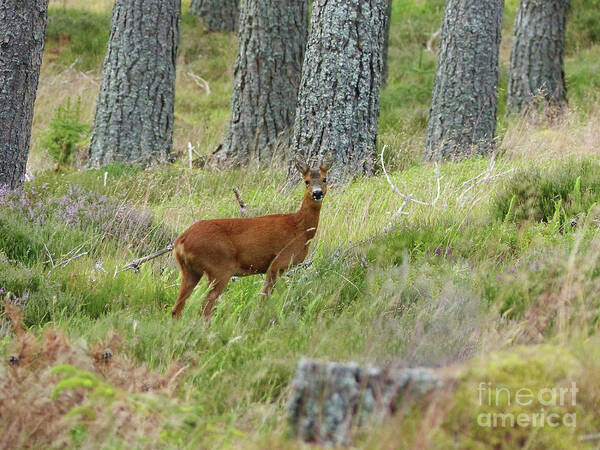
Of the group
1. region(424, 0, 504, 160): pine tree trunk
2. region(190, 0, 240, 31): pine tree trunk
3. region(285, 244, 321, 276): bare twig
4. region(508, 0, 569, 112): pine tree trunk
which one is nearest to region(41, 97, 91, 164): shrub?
region(424, 0, 504, 160): pine tree trunk

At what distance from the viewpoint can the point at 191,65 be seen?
827 inches

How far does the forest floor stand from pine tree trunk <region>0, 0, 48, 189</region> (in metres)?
0.43

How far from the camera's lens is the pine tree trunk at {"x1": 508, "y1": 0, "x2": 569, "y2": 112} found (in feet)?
50.6

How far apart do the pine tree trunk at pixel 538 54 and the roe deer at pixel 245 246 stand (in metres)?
10.9

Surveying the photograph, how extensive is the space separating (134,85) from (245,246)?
6.42m

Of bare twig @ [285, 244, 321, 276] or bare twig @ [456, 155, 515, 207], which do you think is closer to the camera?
bare twig @ [285, 244, 321, 276]

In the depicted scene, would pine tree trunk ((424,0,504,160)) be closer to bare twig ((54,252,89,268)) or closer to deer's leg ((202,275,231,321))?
bare twig ((54,252,89,268))

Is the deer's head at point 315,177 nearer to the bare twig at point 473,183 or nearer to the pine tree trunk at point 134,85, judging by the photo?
the bare twig at point 473,183

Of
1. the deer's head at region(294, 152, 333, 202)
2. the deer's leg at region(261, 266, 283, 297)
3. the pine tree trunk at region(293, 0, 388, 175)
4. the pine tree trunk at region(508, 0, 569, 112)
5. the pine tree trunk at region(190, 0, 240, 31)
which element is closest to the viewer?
the deer's leg at region(261, 266, 283, 297)

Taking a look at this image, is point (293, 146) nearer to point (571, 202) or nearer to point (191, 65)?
point (571, 202)

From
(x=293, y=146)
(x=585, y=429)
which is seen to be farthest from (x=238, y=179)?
(x=585, y=429)

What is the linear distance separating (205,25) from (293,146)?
50.4 ft

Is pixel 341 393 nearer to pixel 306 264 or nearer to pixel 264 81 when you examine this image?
pixel 306 264

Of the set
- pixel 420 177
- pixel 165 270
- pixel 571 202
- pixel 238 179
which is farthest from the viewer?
pixel 238 179
